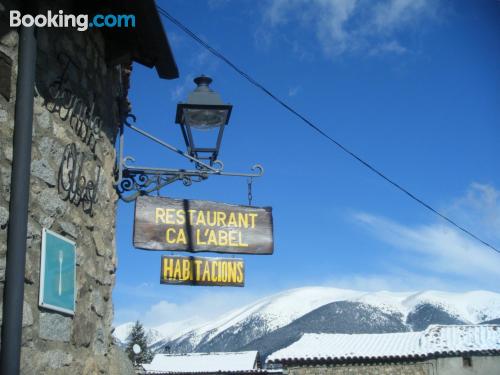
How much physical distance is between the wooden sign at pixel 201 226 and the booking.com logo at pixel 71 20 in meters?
1.30

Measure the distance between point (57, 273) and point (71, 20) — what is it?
1.52 metres

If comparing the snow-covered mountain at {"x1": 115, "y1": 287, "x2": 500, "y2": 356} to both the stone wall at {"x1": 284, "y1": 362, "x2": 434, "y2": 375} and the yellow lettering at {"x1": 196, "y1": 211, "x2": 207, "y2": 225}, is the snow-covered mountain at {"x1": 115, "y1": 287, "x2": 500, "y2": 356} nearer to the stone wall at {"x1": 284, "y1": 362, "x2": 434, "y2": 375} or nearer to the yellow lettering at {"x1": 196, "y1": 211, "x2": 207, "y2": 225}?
the stone wall at {"x1": 284, "y1": 362, "x2": 434, "y2": 375}

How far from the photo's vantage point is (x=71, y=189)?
416cm

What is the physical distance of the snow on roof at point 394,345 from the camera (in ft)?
86.1

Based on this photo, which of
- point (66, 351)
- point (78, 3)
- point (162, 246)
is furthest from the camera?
point (162, 246)

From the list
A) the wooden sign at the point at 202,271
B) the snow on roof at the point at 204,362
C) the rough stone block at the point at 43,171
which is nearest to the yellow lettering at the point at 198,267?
the wooden sign at the point at 202,271

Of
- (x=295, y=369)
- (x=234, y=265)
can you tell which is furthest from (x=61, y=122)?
(x=295, y=369)

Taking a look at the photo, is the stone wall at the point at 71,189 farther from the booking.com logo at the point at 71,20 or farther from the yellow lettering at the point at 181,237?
the yellow lettering at the point at 181,237

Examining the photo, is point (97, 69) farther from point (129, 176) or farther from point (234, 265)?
point (234, 265)

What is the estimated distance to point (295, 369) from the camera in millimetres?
26281

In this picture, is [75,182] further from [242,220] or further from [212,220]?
[242,220]

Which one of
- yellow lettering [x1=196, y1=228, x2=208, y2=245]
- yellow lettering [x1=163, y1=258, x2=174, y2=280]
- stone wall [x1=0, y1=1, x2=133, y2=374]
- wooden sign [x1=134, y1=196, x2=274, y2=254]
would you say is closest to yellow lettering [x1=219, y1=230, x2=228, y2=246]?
wooden sign [x1=134, y1=196, x2=274, y2=254]

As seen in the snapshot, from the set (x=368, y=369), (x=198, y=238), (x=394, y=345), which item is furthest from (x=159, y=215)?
(x=394, y=345)

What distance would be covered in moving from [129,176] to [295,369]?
A: 22.2 meters
